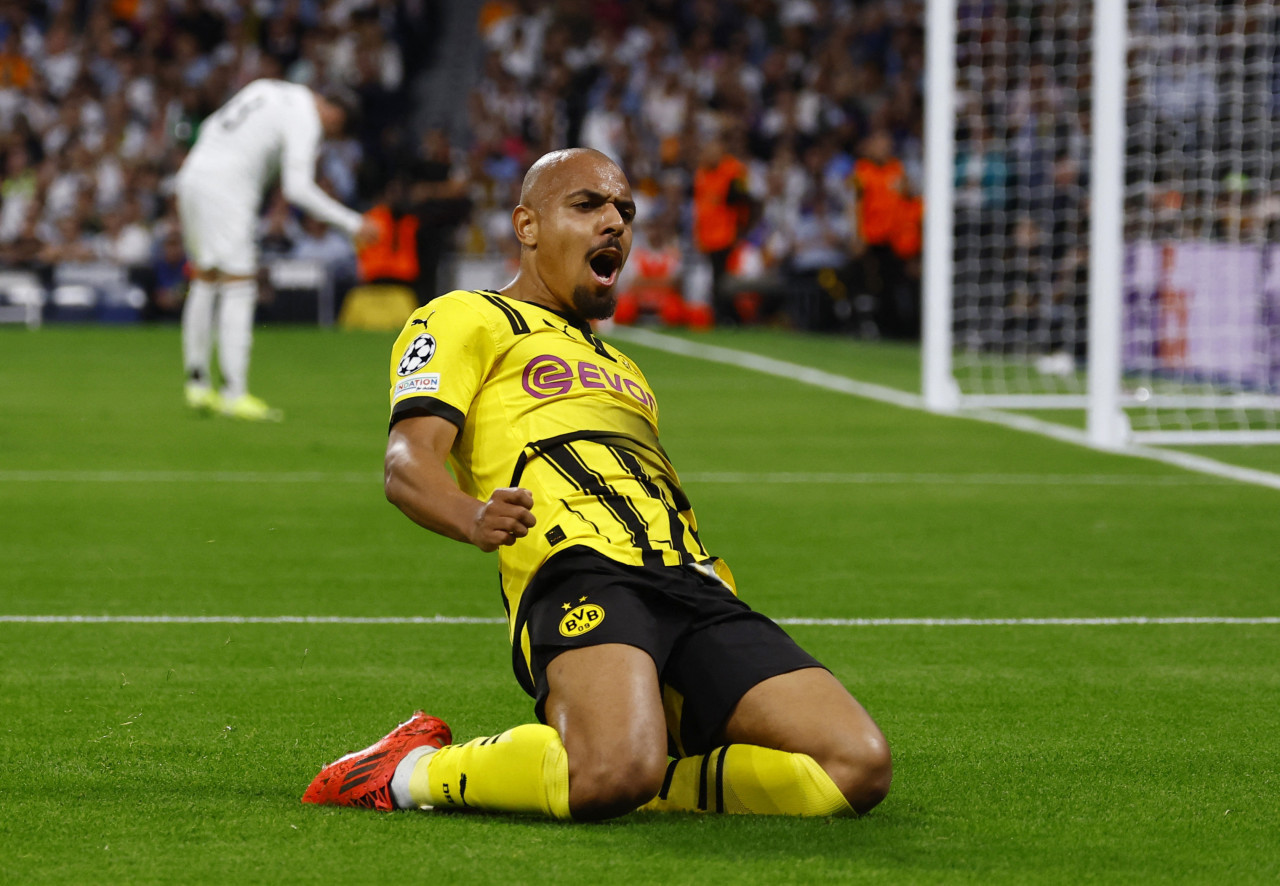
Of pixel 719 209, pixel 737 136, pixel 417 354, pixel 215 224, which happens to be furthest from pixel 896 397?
pixel 737 136

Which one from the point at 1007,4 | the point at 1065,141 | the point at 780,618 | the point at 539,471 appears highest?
the point at 1007,4

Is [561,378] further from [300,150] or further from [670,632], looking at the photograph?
[300,150]

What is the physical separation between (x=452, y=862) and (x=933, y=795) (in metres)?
0.99

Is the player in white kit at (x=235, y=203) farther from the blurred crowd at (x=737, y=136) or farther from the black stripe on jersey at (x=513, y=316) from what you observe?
the blurred crowd at (x=737, y=136)

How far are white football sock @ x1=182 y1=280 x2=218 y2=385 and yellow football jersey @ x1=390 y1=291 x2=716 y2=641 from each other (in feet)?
27.1

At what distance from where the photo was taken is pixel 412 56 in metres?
26.4

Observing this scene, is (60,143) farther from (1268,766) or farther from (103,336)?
(1268,766)

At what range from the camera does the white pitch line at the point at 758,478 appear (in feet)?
29.1

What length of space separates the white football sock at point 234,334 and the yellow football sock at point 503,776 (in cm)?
846

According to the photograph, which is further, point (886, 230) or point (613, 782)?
point (886, 230)

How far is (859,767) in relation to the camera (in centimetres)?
334

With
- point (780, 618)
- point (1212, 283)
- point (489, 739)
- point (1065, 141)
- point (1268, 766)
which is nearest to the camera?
point (489, 739)

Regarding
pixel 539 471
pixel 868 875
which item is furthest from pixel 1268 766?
pixel 539 471

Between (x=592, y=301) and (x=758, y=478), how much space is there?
5.50m
